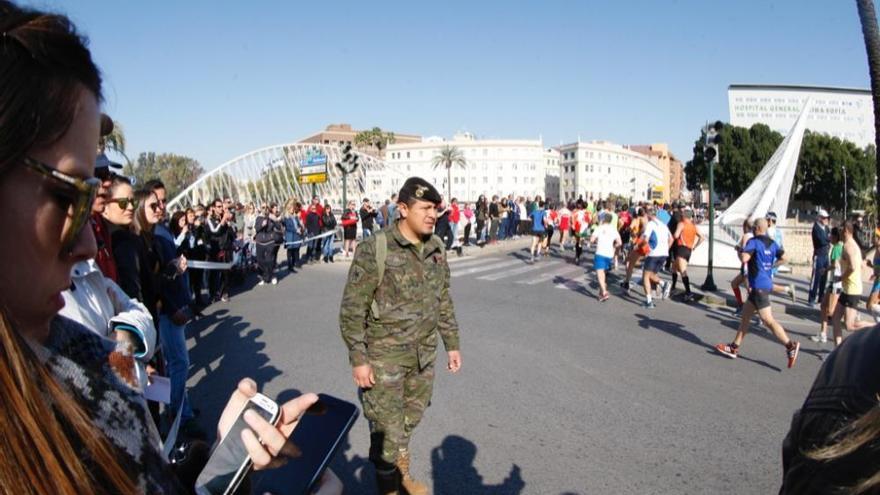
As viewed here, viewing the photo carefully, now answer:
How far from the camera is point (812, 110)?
63.1 metres

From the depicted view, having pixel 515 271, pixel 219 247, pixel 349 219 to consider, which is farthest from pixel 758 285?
pixel 349 219

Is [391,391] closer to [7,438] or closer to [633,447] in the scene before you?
[633,447]

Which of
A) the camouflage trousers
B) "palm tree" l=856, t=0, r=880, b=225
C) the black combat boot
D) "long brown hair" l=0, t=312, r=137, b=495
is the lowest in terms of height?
the black combat boot

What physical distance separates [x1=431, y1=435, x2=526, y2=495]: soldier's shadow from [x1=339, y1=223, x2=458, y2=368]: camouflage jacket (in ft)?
2.91

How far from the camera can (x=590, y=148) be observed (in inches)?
5310

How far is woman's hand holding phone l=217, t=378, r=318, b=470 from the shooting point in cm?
112

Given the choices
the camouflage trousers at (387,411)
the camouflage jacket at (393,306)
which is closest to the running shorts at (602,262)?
the camouflage jacket at (393,306)

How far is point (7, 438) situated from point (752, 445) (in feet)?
16.8

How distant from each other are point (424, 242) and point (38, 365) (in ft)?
10.4

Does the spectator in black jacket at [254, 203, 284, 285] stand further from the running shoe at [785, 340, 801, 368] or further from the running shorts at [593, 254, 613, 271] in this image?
the running shoe at [785, 340, 801, 368]

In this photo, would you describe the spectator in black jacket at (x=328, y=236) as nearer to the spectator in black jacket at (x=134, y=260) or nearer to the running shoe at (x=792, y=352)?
the spectator in black jacket at (x=134, y=260)

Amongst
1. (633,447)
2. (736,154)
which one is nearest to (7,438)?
(633,447)

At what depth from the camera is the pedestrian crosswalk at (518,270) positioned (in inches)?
555

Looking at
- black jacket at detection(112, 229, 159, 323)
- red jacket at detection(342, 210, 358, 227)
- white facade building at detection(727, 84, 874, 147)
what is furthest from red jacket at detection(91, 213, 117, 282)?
white facade building at detection(727, 84, 874, 147)
